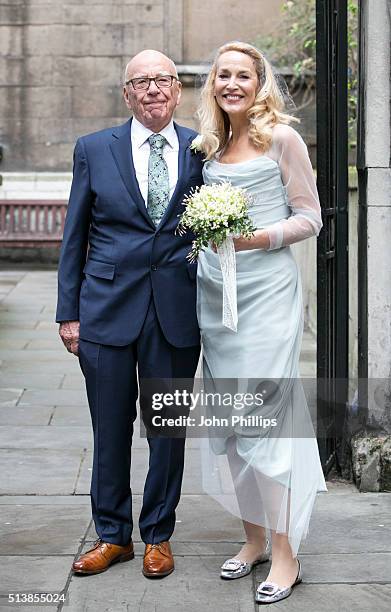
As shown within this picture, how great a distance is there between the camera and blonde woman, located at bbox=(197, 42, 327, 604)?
15.0 ft

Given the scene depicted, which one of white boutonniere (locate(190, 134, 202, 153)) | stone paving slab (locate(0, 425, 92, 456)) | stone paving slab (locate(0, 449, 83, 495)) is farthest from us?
stone paving slab (locate(0, 425, 92, 456))

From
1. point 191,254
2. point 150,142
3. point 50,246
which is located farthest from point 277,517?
point 50,246

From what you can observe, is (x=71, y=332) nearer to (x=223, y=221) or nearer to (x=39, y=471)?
(x=223, y=221)

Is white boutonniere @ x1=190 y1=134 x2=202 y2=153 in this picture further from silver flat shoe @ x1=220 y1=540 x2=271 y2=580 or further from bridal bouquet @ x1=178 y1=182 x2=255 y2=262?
silver flat shoe @ x1=220 y1=540 x2=271 y2=580

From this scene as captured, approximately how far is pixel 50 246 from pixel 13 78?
2649 millimetres

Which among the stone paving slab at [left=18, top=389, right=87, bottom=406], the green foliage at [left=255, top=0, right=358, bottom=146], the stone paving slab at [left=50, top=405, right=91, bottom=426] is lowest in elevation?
the stone paving slab at [left=50, top=405, right=91, bottom=426]

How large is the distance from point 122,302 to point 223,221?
659 mm

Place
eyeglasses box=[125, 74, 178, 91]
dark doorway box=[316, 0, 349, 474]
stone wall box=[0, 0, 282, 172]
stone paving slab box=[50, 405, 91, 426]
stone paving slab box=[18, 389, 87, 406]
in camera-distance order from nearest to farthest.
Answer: eyeglasses box=[125, 74, 178, 91] → dark doorway box=[316, 0, 349, 474] → stone paving slab box=[50, 405, 91, 426] → stone paving slab box=[18, 389, 87, 406] → stone wall box=[0, 0, 282, 172]

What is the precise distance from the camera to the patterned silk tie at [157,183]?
4730mm

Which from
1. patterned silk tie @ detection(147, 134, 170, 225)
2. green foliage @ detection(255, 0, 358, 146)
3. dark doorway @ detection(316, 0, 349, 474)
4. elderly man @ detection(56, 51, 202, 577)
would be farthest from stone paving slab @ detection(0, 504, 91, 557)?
green foliage @ detection(255, 0, 358, 146)

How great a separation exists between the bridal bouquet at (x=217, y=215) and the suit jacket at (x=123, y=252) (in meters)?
0.31

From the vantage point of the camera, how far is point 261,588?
4.55 metres

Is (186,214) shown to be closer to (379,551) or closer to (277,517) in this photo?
(277,517)

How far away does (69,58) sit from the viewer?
18.2 meters
